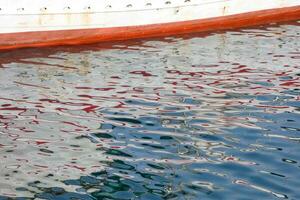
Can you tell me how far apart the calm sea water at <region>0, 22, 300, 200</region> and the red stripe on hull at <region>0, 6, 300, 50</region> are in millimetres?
689

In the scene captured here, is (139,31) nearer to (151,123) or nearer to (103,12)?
(103,12)

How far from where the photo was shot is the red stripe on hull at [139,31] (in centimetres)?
2038

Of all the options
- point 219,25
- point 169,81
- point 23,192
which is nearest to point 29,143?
point 23,192

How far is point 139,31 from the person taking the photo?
72.9 feet

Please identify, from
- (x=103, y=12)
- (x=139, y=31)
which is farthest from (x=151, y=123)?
(x=139, y=31)

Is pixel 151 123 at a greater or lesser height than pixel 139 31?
lesser

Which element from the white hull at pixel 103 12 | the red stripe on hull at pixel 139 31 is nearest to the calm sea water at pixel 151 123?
A: the red stripe on hull at pixel 139 31

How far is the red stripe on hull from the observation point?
20375 millimetres

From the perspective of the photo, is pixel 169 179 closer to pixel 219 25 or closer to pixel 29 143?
pixel 29 143

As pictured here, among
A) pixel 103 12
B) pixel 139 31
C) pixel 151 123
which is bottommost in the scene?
pixel 151 123

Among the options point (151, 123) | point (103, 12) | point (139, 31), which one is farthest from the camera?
point (139, 31)

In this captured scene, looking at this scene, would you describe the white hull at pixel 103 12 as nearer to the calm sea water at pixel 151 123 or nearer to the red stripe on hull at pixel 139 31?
→ the red stripe on hull at pixel 139 31

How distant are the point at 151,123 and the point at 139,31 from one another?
33.3 feet

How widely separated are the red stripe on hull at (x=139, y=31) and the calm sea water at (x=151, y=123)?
0.69m
